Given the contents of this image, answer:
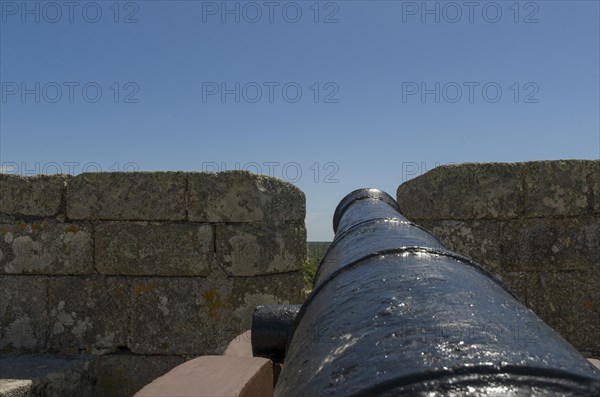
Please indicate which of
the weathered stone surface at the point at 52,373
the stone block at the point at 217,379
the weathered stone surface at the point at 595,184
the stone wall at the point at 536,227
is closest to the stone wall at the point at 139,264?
the weathered stone surface at the point at 52,373

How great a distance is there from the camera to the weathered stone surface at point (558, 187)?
4.82 m

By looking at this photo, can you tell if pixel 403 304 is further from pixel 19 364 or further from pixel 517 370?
pixel 19 364

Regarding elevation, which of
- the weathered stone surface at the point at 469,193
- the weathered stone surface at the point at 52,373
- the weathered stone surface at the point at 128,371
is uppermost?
the weathered stone surface at the point at 469,193

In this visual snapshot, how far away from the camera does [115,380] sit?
15.5 ft

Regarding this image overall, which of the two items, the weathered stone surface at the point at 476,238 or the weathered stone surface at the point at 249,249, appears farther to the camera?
the weathered stone surface at the point at 476,238

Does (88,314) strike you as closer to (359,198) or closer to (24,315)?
(24,315)

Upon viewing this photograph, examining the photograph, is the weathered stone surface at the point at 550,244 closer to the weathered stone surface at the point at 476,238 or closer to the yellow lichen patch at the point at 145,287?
the weathered stone surface at the point at 476,238

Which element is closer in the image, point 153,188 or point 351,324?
point 351,324

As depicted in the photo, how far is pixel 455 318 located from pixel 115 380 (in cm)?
435

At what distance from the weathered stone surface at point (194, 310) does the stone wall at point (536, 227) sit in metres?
1.70

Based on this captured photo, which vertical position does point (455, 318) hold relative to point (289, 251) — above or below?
above

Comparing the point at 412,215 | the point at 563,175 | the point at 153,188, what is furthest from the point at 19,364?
the point at 563,175

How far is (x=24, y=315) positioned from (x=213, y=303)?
1.69 meters

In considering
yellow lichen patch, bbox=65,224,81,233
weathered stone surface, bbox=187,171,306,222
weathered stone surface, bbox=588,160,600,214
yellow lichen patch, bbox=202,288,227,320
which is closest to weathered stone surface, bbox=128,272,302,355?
yellow lichen patch, bbox=202,288,227,320
